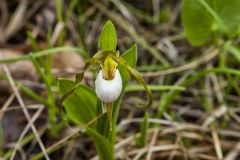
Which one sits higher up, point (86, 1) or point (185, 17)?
point (86, 1)

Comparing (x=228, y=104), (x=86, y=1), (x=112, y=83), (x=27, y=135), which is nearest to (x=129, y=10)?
(x=86, y=1)

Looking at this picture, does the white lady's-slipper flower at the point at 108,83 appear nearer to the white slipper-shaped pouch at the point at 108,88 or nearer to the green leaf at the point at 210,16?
the white slipper-shaped pouch at the point at 108,88

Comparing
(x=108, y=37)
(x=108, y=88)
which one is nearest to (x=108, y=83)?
(x=108, y=88)

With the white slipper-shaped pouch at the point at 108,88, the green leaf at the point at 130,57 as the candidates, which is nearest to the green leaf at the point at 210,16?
the green leaf at the point at 130,57

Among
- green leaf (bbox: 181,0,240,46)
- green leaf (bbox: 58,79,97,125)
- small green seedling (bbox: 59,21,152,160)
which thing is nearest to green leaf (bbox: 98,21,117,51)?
small green seedling (bbox: 59,21,152,160)

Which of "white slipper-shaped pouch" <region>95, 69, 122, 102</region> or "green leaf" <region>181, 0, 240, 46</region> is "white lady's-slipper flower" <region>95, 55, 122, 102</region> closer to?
"white slipper-shaped pouch" <region>95, 69, 122, 102</region>

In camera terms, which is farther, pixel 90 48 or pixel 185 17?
pixel 90 48

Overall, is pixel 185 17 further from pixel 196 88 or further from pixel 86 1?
pixel 86 1
